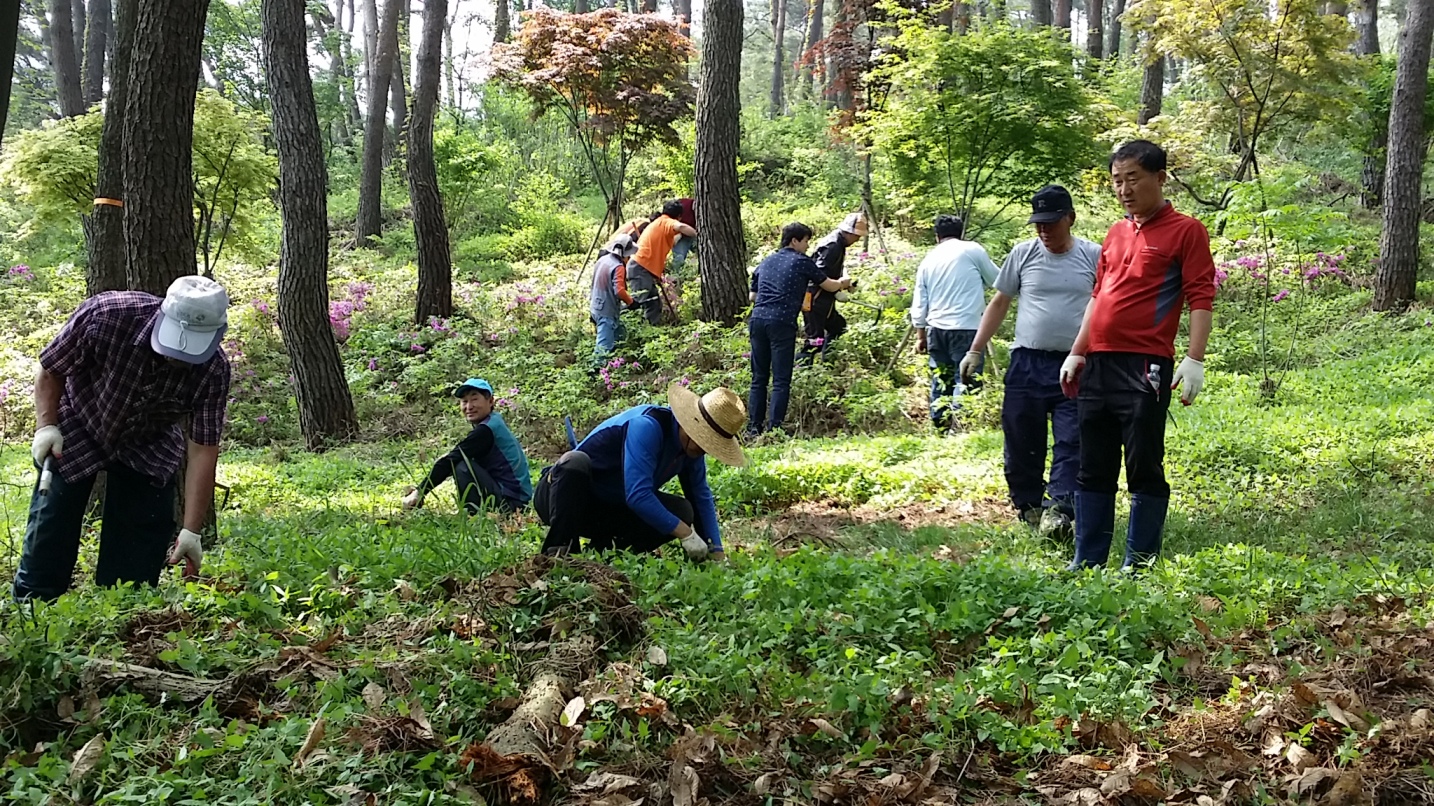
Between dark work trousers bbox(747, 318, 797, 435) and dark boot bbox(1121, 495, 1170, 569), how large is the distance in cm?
487

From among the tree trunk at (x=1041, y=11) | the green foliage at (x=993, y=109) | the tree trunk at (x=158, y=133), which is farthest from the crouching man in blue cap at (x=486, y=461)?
the tree trunk at (x=1041, y=11)

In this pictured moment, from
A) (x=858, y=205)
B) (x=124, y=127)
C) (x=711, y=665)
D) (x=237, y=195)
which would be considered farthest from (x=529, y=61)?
(x=711, y=665)

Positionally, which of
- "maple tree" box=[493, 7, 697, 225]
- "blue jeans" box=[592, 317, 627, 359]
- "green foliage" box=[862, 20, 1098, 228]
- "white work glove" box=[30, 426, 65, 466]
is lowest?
"white work glove" box=[30, 426, 65, 466]

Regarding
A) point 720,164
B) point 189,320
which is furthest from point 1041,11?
point 189,320

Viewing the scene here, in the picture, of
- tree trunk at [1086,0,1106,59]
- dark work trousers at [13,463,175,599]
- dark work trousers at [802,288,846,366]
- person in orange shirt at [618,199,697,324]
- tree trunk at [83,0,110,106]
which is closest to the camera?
dark work trousers at [13,463,175,599]

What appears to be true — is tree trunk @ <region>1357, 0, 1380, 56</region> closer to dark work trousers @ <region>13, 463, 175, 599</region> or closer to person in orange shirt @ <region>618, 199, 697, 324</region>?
person in orange shirt @ <region>618, 199, 697, 324</region>

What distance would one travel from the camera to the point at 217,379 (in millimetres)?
4320

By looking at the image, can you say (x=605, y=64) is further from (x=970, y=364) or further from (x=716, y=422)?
(x=716, y=422)

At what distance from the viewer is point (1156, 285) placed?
15.0 feet

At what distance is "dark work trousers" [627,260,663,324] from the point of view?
12.1 meters

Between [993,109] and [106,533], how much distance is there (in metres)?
10.1

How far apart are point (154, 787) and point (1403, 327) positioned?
12751 mm

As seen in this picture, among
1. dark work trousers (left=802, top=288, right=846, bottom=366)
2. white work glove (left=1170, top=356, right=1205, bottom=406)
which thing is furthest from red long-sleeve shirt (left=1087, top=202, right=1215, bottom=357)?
dark work trousers (left=802, top=288, right=846, bottom=366)

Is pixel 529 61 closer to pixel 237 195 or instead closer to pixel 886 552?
pixel 237 195
